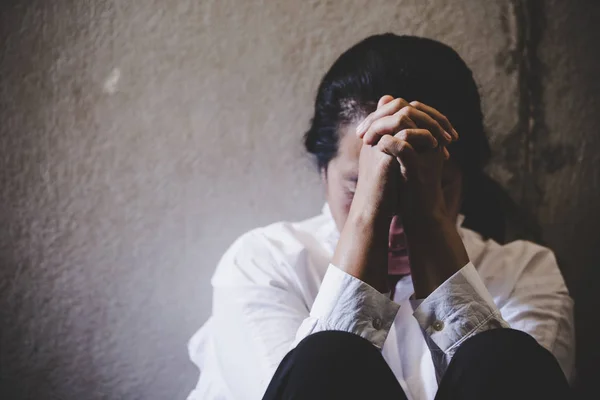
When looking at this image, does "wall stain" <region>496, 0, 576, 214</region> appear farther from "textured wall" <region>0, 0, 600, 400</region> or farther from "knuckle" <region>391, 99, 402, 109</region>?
"knuckle" <region>391, 99, 402, 109</region>

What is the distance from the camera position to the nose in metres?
0.77

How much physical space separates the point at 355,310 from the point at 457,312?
0.41 ft

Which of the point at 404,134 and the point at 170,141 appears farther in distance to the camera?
the point at 170,141

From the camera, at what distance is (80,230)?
97 centimetres

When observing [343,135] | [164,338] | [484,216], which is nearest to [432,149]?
[343,135]

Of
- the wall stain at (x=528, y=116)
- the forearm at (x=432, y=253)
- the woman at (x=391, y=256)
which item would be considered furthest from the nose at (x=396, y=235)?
the wall stain at (x=528, y=116)

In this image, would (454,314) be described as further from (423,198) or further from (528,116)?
(528,116)

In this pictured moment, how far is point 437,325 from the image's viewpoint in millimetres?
608

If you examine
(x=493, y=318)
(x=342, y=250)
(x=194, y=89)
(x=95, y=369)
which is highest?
(x=194, y=89)

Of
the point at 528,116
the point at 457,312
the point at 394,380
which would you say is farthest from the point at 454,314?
the point at 528,116

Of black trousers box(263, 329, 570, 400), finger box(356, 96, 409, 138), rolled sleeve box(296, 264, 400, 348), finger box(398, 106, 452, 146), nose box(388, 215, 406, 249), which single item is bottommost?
black trousers box(263, 329, 570, 400)

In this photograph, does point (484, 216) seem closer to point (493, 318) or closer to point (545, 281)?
point (545, 281)

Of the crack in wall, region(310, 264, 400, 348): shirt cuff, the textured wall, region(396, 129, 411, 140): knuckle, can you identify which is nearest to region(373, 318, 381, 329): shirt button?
region(310, 264, 400, 348): shirt cuff

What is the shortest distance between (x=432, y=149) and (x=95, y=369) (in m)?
0.78
